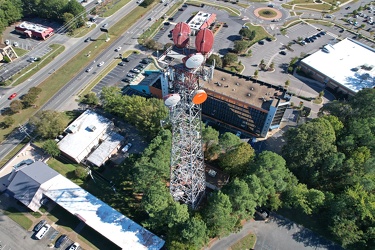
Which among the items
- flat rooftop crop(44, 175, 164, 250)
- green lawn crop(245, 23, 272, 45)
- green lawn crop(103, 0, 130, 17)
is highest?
green lawn crop(103, 0, 130, 17)

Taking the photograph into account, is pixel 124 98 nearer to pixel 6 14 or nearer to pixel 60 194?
pixel 60 194

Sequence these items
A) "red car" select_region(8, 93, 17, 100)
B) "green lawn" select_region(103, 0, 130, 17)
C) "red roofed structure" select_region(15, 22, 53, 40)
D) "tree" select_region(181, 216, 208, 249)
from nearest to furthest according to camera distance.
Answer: "tree" select_region(181, 216, 208, 249)
"red car" select_region(8, 93, 17, 100)
"red roofed structure" select_region(15, 22, 53, 40)
"green lawn" select_region(103, 0, 130, 17)

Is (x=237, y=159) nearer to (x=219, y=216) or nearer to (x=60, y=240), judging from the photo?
(x=219, y=216)

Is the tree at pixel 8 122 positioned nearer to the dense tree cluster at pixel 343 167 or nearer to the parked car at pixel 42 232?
the parked car at pixel 42 232

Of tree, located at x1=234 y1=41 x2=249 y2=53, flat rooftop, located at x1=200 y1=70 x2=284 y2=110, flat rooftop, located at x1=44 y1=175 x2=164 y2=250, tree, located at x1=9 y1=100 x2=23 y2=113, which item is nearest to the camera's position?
flat rooftop, located at x1=44 y1=175 x2=164 y2=250

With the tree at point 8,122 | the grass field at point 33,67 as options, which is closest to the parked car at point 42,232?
the tree at point 8,122

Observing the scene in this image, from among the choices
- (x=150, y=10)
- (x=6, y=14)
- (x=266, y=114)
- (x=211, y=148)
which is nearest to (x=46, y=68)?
(x=6, y=14)

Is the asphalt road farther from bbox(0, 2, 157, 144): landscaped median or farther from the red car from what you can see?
the red car

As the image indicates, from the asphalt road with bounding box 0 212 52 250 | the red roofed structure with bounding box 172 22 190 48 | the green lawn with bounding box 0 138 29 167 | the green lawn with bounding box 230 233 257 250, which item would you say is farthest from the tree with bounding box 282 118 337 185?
the green lawn with bounding box 0 138 29 167

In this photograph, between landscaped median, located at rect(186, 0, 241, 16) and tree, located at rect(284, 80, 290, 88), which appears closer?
tree, located at rect(284, 80, 290, 88)
